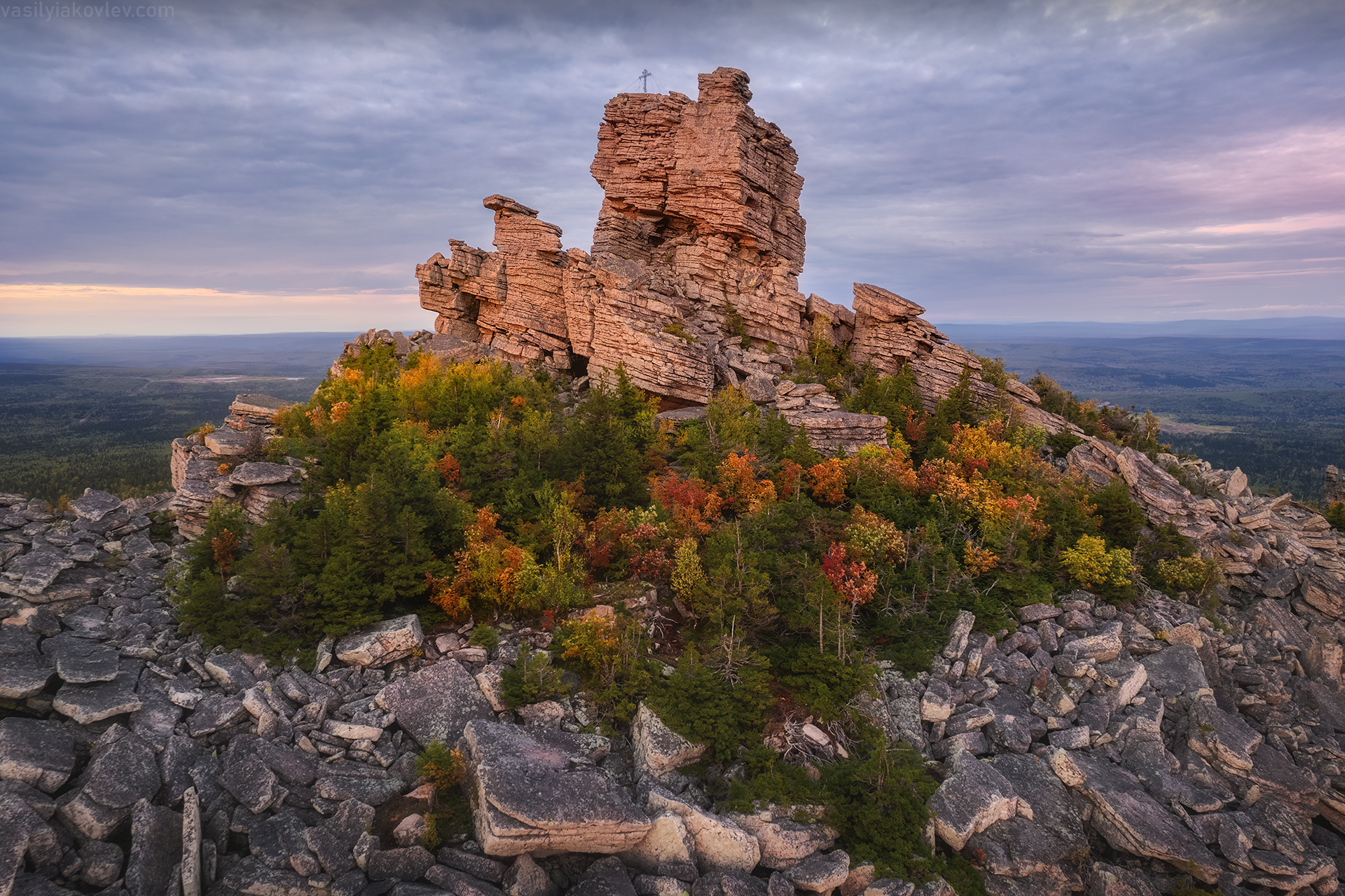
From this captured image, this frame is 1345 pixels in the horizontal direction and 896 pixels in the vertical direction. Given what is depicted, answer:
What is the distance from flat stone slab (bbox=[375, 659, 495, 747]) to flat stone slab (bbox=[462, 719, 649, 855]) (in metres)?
1.18

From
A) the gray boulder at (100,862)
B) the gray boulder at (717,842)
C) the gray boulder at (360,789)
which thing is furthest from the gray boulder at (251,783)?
the gray boulder at (717,842)

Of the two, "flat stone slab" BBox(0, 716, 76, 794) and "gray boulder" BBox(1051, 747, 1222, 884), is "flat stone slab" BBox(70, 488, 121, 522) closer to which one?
"flat stone slab" BBox(0, 716, 76, 794)

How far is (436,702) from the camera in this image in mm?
15594

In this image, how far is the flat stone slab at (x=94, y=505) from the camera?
2231 cm

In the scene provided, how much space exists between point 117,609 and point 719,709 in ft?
55.8

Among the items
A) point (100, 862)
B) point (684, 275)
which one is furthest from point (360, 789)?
point (684, 275)

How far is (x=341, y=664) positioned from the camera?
1669 centimetres

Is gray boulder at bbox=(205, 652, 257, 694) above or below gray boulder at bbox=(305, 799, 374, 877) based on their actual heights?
above

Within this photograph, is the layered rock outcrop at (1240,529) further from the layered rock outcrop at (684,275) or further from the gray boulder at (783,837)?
the gray boulder at (783,837)

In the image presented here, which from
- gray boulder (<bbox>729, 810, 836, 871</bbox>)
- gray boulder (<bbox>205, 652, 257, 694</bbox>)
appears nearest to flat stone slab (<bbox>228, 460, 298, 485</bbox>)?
gray boulder (<bbox>205, 652, 257, 694</bbox>)

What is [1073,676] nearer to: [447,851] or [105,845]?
[447,851]

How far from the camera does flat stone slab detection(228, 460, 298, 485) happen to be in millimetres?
23375

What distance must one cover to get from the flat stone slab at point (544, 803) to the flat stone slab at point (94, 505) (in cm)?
1843

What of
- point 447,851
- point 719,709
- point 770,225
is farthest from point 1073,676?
point 770,225
